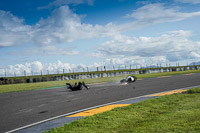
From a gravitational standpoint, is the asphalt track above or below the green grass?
below

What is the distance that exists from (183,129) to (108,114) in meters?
2.44

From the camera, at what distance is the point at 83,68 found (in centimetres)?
5762

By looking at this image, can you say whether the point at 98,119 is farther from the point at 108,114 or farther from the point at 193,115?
the point at 193,115

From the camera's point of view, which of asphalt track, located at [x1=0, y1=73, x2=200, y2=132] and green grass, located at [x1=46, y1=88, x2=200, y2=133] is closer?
green grass, located at [x1=46, y1=88, x2=200, y2=133]

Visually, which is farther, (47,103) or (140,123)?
(47,103)

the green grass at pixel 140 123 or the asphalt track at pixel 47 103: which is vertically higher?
the green grass at pixel 140 123

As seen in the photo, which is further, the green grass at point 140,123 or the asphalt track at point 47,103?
the asphalt track at point 47,103

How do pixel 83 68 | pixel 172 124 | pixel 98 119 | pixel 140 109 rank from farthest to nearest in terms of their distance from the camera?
pixel 83 68, pixel 140 109, pixel 98 119, pixel 172 124

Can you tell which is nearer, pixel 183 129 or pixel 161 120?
pixel 183 129

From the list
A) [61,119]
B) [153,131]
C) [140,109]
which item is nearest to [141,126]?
[153,131]

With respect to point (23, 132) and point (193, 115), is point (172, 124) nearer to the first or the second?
point (193, 115)

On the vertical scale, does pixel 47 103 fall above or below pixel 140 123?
below

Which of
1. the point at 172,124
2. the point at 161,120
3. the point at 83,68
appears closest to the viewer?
the point at 172,124

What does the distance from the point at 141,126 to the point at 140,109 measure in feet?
6.48
